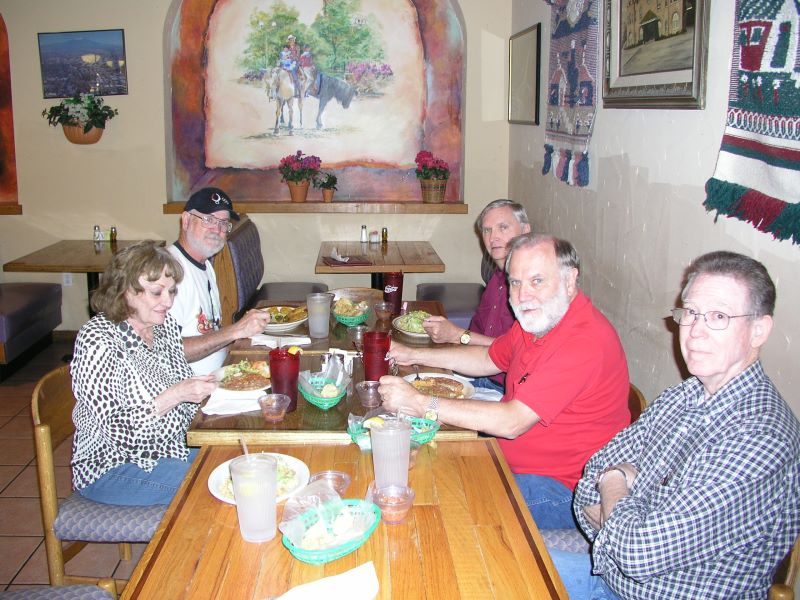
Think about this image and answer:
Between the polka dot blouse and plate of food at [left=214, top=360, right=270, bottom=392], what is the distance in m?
0.19

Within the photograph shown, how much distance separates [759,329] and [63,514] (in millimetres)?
1861

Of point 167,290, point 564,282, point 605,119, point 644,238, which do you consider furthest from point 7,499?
point 605,119

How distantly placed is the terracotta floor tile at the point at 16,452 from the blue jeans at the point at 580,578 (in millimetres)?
2870

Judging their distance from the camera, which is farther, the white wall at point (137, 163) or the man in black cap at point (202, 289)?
the white wall at point (137, 163)

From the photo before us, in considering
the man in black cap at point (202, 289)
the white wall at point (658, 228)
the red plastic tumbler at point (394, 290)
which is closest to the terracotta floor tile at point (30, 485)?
the man in black cap at point (202, 289)

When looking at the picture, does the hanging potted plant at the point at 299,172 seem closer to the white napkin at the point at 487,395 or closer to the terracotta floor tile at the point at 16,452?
the terracotta floor tile at the point at 16,452

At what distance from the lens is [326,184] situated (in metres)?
5.46

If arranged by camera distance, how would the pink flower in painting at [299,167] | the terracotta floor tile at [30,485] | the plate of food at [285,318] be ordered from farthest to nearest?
the pink flower in painting at [299,167] < the terracotta floor tile at [30,485] < the plate of food at [285,318]

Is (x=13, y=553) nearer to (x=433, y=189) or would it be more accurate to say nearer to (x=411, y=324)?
(x=411, y=324)

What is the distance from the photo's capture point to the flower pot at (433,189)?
5.44 meters

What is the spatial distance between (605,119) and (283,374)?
81.2 inches

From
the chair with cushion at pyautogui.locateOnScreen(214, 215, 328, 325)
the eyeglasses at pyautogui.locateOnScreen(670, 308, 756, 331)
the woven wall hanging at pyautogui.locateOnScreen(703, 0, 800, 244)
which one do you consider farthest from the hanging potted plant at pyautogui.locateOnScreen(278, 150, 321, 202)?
the eyeglasses at pyautogui.locateOnScreen(670, 308, 756, 331)

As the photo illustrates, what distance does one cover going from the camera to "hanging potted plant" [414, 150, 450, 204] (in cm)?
539

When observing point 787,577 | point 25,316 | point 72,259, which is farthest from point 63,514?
point 25,316
